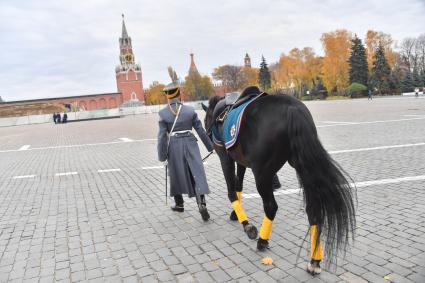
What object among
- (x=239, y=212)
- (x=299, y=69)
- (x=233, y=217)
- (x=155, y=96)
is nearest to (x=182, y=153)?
(x=233, y=217)

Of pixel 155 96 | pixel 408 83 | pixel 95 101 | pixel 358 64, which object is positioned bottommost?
pixel 408 83

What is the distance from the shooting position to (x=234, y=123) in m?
3.96

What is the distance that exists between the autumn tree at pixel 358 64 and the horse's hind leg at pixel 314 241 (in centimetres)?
5575

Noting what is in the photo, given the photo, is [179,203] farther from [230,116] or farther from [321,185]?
[321,185]

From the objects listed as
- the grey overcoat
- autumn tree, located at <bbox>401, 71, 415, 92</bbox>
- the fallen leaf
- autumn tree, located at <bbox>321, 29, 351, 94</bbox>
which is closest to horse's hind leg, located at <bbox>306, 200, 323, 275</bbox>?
the fallen leaf

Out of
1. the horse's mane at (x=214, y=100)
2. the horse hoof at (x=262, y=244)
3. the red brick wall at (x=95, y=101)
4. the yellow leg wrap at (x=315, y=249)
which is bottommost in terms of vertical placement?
the horse hoof at (x=262, y=244)

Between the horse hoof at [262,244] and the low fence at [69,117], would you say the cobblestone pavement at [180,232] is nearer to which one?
the horse hoof at [262,244]

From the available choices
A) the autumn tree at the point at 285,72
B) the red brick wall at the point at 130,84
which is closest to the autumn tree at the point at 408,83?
the autumn tree at the point at 285,72

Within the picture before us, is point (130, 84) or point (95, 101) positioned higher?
point (130, 84)

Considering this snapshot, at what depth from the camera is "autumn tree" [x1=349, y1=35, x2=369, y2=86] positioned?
54.2 m

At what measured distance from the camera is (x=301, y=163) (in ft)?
10.5

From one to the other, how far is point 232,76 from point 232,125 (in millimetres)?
80285

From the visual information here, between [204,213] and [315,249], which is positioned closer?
[315,249]

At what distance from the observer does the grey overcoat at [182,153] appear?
507 cm
